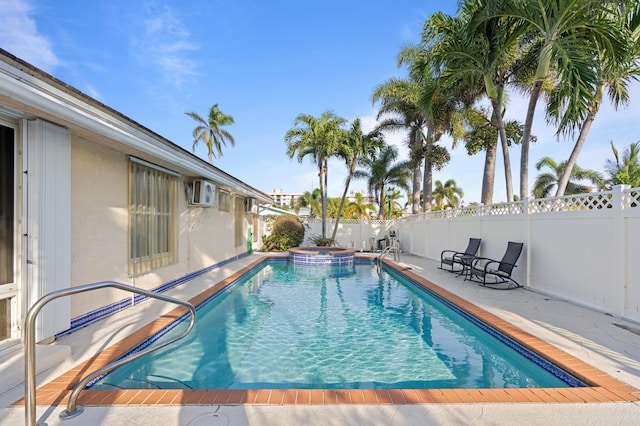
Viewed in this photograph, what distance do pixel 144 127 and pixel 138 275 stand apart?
3.29 metres

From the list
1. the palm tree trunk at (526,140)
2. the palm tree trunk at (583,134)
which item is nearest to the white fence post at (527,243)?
the palm tree trunk at (526,140)

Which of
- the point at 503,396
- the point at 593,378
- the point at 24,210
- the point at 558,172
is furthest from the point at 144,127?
the point at 558,172

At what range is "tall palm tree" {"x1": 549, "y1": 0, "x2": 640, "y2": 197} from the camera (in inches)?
296

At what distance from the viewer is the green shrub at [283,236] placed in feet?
67.5

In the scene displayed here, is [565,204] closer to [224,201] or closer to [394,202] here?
[224,201]

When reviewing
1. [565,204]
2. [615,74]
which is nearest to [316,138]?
[615,74]

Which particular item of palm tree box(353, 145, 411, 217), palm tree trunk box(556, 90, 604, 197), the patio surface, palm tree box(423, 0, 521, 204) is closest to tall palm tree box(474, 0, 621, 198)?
palm tree box(423, 0, 521, 204)

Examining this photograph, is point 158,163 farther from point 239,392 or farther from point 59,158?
point 239,392

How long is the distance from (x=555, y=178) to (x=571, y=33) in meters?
31.8

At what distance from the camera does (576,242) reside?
6.76 meters

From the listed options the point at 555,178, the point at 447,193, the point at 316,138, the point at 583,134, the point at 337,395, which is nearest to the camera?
the point at 337,395

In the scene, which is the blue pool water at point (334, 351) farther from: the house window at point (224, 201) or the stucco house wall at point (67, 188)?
the house window at point (224, 201)

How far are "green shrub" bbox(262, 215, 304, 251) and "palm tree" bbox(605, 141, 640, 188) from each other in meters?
24.1

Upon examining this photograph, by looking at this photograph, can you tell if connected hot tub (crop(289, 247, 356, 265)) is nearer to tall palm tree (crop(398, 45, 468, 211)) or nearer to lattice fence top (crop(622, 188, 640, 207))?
tall palm tree (crop(398, 45, 468, 211))
